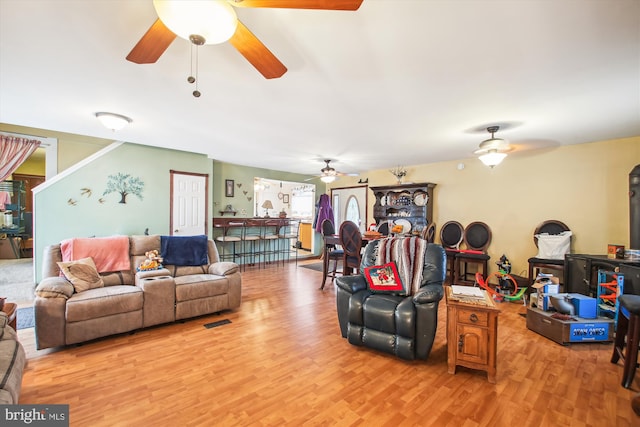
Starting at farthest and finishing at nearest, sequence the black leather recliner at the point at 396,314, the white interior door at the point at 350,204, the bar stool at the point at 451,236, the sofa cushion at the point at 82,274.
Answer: the white interior door at the point at 350,204
the bar stool at the point at 451,236
the sofa cushion at the point at 82,274
the black leather recliner at the point at 396,314

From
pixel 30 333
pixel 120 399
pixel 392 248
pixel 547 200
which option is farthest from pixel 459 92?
pixel 30 333

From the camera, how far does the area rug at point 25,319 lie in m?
2.99

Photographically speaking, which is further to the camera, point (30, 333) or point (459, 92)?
point (30, 333)

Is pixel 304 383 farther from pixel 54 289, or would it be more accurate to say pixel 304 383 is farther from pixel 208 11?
pixel 54 289

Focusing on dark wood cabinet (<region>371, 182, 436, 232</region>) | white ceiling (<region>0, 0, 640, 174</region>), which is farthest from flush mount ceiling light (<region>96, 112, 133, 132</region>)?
dark wood cabinet (<region>371, 182, 436, 232</region>)

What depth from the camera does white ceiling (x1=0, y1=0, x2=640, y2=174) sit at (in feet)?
5.16

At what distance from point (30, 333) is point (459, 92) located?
499cm

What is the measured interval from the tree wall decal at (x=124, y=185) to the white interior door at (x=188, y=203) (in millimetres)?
548

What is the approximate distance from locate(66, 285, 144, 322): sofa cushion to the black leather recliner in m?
2.20

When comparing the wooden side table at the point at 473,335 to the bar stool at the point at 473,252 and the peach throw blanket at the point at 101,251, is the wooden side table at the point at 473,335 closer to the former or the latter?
the bar stool at the point at 473,252

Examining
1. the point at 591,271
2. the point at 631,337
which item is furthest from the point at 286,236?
the point at 631,337

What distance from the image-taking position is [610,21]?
156 cm

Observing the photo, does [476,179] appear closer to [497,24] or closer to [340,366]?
[497,24]

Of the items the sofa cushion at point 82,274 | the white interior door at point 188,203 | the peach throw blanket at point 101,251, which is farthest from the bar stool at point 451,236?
the sofa cushion at point 82,274
